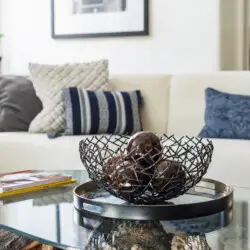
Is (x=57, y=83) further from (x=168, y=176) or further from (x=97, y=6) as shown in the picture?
(x=168, y=176)

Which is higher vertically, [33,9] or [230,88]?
[33,9]

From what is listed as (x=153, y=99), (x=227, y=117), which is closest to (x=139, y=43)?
(x=153, y=99)

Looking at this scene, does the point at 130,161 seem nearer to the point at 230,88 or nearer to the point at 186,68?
the point at 230,88

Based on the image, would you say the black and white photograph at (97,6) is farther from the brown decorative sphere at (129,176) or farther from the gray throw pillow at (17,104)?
the brown decorative sphere at (129,176)

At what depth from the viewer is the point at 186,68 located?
12.1 feet

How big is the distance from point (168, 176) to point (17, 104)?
203 cm

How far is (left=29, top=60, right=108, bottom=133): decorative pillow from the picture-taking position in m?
3.05

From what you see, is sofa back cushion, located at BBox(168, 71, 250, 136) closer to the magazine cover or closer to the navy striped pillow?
the navy striped pillow

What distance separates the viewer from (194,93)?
304 centimetres

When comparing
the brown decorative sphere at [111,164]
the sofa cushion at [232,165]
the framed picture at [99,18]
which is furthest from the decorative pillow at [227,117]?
the brown decorative sphere at [111,164]

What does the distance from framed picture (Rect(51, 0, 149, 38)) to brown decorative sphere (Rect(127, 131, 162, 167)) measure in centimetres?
252

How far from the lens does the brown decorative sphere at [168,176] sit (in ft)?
4.24

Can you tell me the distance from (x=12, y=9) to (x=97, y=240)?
11.5 ft

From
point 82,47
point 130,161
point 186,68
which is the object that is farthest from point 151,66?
point 130,161
